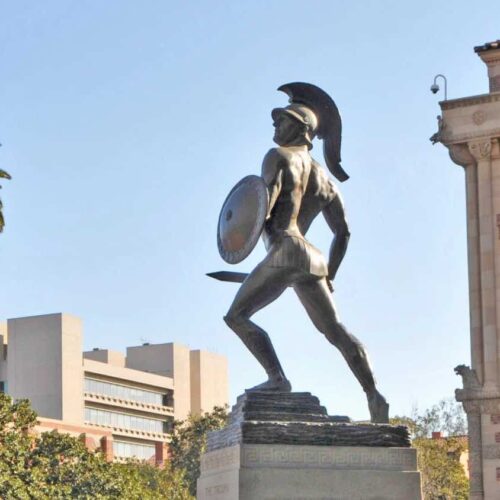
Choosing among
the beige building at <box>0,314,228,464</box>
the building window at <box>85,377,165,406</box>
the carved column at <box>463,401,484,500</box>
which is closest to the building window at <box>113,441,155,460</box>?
the beige building at <box>0,314,228,464</box>

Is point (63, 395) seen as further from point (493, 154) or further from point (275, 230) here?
point (275, 230)

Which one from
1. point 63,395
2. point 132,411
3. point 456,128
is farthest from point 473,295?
point 132,411

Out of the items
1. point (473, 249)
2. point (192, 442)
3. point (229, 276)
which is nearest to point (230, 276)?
point (229, 276)

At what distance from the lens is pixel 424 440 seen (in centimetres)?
7581

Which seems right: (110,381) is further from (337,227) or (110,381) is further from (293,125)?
(293,125)

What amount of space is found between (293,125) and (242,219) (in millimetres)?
1174

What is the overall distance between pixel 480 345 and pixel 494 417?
2001mm

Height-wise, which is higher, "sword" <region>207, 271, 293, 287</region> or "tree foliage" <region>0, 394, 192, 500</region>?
Result: "tree foliage" <region>0, 394, 192, 500</region>

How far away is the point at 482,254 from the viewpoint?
4409 cm

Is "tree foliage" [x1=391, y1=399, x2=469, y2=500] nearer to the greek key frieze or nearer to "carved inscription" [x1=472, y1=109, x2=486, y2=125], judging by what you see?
"carved inscription" [x1=472, y1=109, x2=486, y2=125]

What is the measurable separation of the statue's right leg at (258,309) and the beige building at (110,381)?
101883 millimetres

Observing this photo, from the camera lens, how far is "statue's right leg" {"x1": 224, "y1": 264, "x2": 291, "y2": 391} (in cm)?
1586

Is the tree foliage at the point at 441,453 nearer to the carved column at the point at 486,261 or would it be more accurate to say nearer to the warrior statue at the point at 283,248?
the carved column at the point at 486,261

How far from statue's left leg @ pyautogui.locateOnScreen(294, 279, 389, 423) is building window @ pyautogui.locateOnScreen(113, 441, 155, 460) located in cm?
11823
